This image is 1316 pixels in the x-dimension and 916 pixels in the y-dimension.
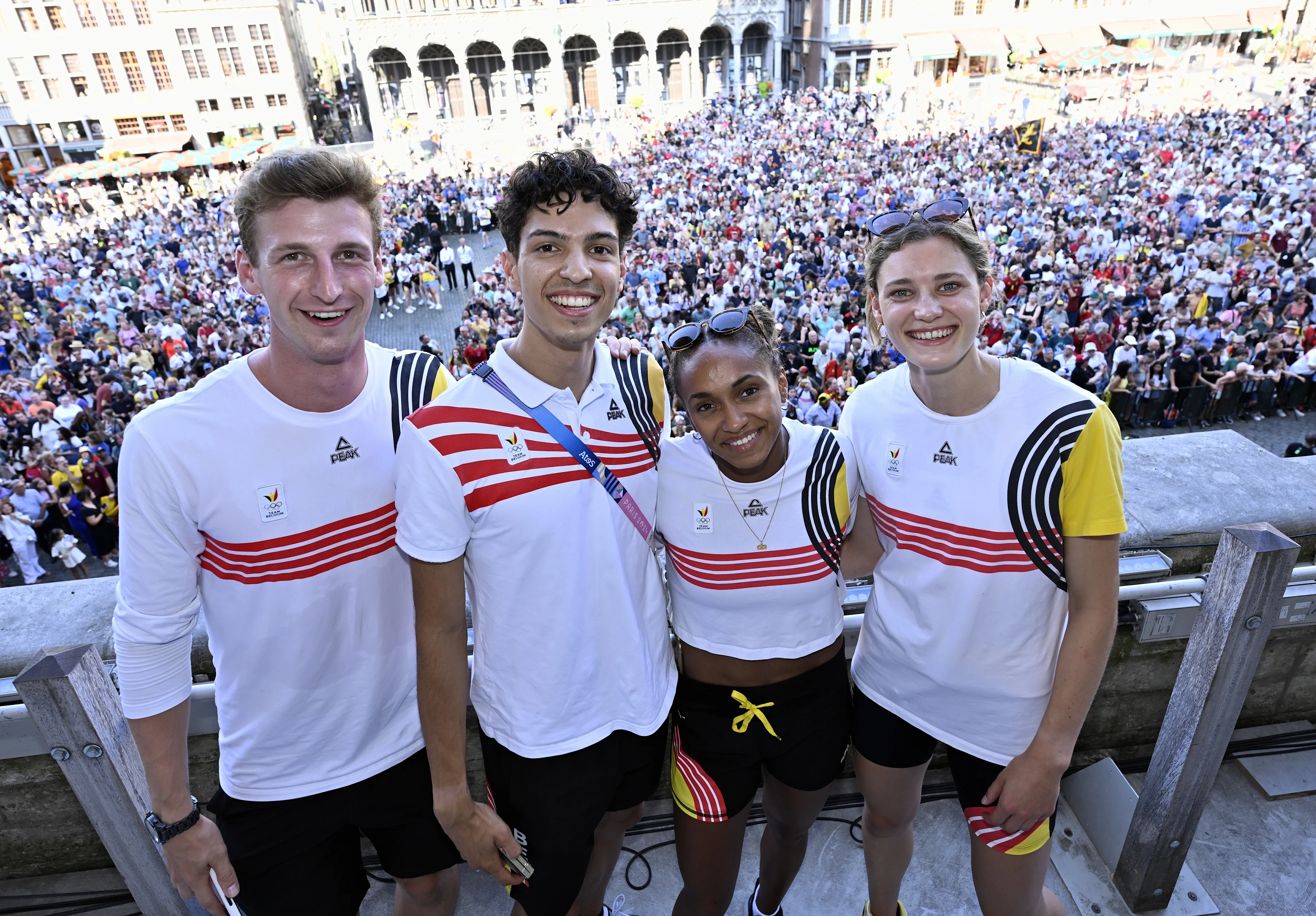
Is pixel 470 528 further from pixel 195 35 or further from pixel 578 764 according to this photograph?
pixel 195 35

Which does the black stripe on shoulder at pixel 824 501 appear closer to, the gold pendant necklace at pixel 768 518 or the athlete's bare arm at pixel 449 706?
the gold pendant necklace at pixel 768 518

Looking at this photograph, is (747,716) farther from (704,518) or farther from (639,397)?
(639,397)

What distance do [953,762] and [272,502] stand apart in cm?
219

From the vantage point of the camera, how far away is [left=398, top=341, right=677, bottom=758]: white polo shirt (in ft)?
6.39

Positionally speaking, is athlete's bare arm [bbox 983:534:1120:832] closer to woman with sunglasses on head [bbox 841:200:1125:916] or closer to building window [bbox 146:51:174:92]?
woman with sunglasses on head [bbox 841:200:1125:916]

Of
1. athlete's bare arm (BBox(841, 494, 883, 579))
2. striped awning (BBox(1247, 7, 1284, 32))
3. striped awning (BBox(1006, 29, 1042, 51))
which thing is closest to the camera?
athlete's bare arm (BBox(841, 494, 883, 579))

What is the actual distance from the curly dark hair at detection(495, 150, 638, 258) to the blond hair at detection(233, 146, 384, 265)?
1.34 feet

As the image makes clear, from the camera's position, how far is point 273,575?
2057 mm

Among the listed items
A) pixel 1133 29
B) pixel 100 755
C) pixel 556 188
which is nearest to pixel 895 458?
pixel 556 188

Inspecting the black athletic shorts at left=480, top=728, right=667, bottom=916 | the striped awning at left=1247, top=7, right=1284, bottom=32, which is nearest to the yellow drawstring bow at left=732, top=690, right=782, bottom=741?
the black athletic shorts at left=480, top=728, right=667, bottom=916

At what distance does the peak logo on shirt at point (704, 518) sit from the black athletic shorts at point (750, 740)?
52cm

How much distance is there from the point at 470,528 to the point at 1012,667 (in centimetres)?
161

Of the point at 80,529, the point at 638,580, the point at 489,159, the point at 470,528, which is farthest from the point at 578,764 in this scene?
the point at 489,159

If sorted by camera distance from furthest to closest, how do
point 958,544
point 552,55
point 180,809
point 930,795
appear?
point 552,55 < point 930,795 < point 958,544 < point 180,809
